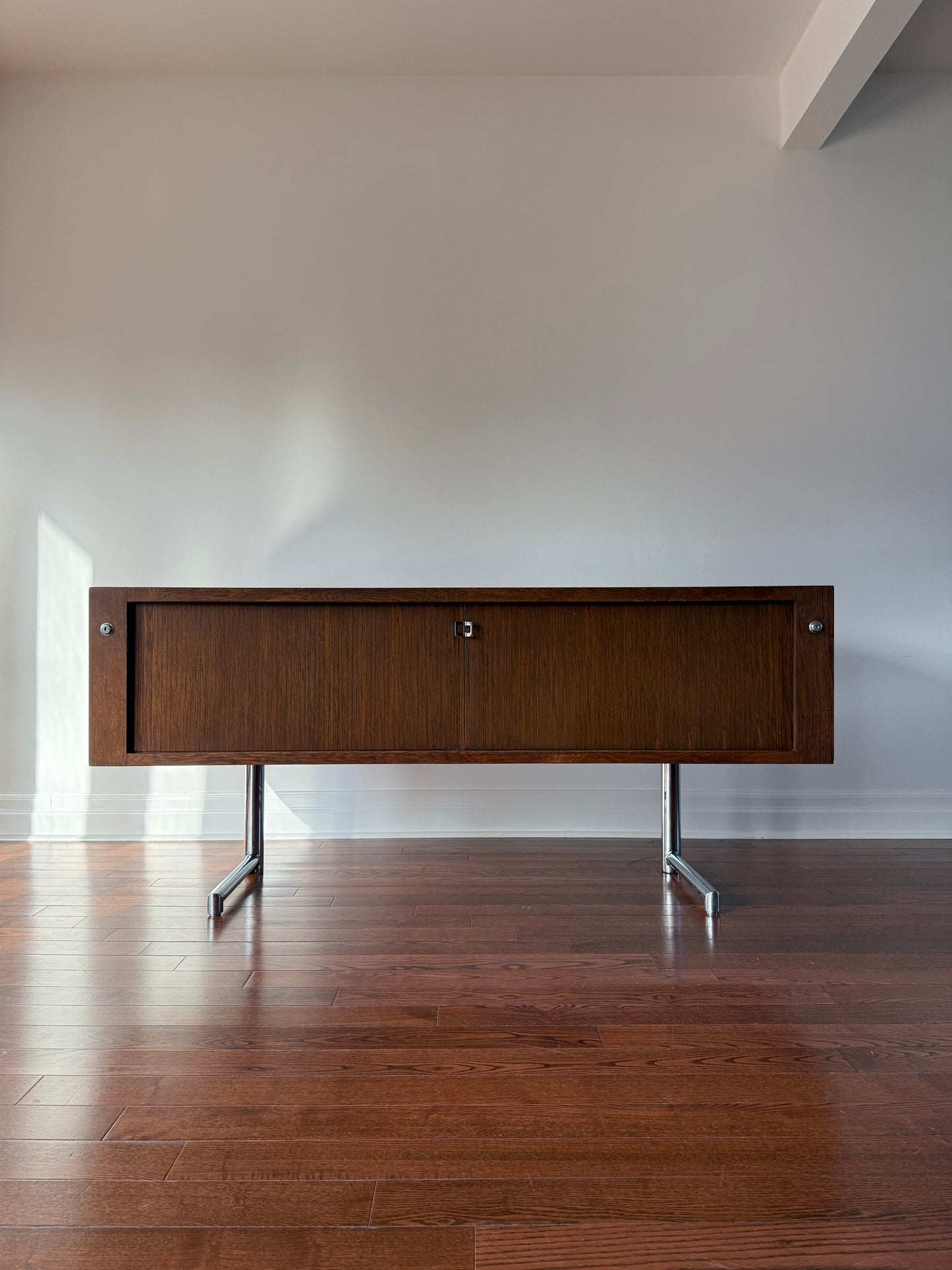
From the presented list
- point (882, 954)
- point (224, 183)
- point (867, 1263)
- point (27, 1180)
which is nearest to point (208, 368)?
point (224, 183)

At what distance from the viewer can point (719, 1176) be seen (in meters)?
0.88

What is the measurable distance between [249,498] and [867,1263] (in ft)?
7.50

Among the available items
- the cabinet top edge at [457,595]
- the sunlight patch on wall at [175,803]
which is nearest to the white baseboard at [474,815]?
the sunlight patch on wall at [175,803]

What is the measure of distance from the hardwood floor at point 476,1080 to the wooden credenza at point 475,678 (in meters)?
0.37

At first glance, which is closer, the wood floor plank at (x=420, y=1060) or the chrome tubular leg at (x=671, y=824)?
the wood floor plank at (x=420, y=1060)

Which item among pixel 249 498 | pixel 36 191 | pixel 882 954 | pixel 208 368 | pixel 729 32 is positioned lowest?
pixel 882 954

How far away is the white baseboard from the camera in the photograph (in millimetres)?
2480

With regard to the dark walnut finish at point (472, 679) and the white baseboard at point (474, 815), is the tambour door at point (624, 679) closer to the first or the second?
the dark walnut finish at point (472, 679)

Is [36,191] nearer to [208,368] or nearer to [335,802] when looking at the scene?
[208,368]

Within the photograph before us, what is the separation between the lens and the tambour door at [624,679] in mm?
1706

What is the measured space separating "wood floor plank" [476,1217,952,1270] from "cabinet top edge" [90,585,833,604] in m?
1.11

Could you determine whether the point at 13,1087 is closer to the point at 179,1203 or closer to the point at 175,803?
the point at 179,1203

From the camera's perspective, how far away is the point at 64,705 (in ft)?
8.16

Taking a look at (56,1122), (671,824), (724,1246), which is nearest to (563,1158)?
(724,1246)
